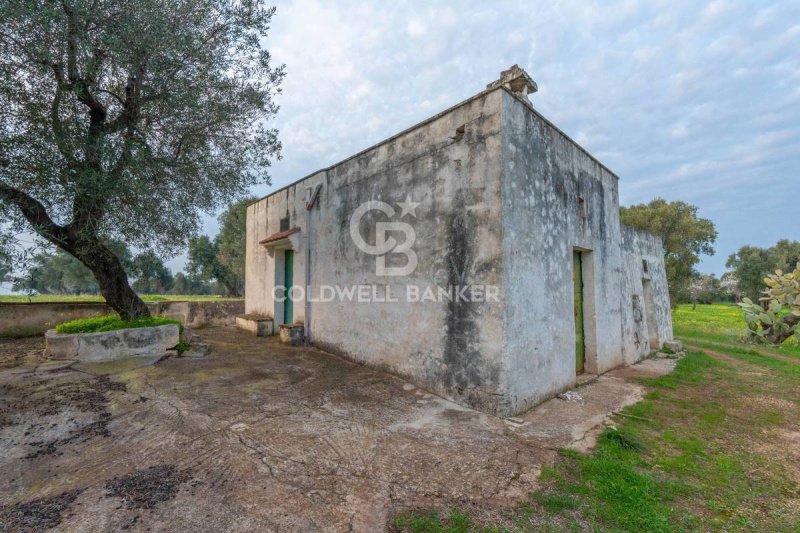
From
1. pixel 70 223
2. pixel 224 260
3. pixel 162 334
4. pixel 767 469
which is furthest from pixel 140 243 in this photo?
pixel 224 260

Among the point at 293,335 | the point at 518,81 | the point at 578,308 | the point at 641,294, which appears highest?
the point at 518,81

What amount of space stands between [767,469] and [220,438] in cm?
538

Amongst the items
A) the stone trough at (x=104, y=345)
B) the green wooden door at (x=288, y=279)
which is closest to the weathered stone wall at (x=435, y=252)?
the green wooden door at (x=288, y=279)

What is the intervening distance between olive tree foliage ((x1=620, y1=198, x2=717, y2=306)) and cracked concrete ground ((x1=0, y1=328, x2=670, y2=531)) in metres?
19.6

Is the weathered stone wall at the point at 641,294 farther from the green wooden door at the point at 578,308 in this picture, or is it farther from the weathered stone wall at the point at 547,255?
the green wooden door at the point at 578,308

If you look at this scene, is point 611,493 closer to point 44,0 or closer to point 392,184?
point 392,184

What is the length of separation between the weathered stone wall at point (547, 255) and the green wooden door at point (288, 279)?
686 cm

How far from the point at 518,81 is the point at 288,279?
7680 mm

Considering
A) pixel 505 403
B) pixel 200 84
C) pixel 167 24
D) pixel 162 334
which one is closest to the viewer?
pixel 505 403

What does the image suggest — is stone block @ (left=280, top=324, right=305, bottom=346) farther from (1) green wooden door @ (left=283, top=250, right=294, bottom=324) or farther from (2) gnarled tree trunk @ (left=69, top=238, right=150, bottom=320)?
(2) gnarled tree trunk @ (left=69, top=238, right=150, bottom=320)

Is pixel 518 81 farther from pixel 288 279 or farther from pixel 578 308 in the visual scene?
pixel 288 279

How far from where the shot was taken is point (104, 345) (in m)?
6.02

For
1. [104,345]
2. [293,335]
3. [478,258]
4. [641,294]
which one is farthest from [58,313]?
[641,294]

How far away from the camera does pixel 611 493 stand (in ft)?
9.06
